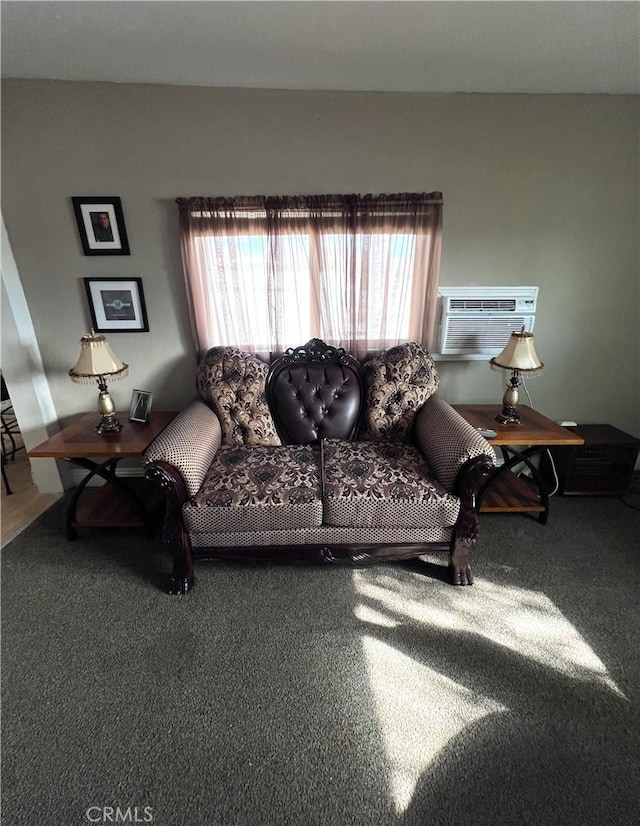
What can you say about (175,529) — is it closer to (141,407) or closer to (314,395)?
(141,407)

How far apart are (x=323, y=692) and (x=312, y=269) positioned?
6.97ft

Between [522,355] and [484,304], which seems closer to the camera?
[522,355]

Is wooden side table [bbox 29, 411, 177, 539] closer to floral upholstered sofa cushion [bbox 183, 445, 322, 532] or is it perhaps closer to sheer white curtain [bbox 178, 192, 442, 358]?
floral upholstered sofa cushion [bbox 183, 445, 322, 532]

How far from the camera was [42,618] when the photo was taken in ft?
5.06

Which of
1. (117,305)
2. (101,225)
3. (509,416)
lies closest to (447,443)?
(509,416)

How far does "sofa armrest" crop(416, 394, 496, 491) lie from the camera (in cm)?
161

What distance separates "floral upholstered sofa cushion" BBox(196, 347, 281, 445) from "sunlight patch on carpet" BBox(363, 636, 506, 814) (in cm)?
124

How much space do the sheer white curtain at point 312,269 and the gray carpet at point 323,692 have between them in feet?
4.74

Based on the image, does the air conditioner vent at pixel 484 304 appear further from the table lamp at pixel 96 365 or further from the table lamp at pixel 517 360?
the table lamp at pixel 96 365

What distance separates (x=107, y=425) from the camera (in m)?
2.07

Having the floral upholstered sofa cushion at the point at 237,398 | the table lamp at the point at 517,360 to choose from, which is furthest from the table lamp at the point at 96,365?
the table lamp at the point at 517,360

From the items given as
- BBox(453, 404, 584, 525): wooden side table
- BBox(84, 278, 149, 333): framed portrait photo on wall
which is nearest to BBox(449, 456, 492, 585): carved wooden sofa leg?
BBox(453, 404, 584, 525): wooden side table

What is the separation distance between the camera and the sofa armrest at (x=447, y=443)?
63.3 inches

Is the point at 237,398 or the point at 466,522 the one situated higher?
the point at 237,398
